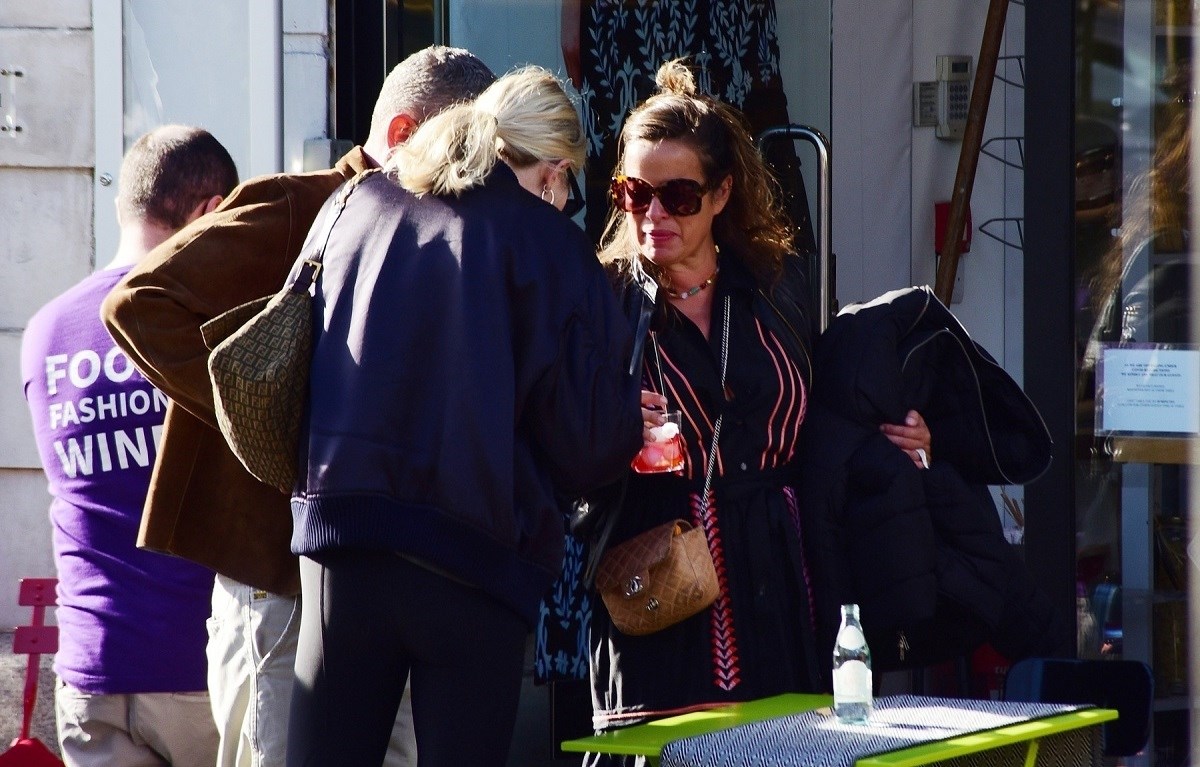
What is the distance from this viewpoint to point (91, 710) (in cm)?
289

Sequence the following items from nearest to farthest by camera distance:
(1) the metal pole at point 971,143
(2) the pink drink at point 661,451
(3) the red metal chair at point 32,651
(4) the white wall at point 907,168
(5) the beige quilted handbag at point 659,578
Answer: (2) the pink drink at point 661,451 < (5) the beige quilted handbag at point 659,578 < (3) the red metal chair at point 32,651 < (1) the metal pole at point 971,143 < (4) the white wall at point 907,168

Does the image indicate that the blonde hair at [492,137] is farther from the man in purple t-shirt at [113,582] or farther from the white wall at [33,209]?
the white wall at [33,209]

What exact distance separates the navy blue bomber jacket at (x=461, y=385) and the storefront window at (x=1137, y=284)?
5.94 feet

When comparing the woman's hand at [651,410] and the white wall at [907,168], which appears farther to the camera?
the white wall at [907,168]

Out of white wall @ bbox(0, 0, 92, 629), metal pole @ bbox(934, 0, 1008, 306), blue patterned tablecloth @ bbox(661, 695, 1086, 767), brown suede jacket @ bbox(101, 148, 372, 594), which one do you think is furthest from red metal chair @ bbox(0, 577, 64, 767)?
metal pole @ bbox(934, 0, 1008, 306)

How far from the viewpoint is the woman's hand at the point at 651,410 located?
8.85 ft

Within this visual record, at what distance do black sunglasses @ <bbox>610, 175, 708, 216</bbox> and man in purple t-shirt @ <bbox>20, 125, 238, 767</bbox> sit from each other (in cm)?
101

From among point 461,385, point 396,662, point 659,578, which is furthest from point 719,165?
point 396,662

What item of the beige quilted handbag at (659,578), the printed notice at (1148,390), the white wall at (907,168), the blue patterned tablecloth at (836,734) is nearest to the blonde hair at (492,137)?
the beige quilted handbag at (659,578)

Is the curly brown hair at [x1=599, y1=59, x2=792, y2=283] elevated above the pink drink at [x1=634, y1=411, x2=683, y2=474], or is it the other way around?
the curly brown hair at [x1=599, y1=59, x2=792, y2=283]

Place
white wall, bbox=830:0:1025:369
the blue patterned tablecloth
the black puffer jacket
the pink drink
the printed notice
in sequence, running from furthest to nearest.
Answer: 1. white wall, bbox=830:0:1025:369
2. the printed notice
3. the black puffer jacket
4. the pink drink
5. the blue patterned tablecloth

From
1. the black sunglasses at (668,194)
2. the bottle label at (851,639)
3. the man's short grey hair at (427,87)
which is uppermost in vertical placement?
the man's short grey hair at (427,87)

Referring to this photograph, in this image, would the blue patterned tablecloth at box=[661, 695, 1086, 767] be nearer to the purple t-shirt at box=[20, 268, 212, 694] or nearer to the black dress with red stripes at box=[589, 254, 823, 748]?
the black dress with red stripes at box=[589, 254, 823, 748]

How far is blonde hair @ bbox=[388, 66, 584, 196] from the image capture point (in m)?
2.38
